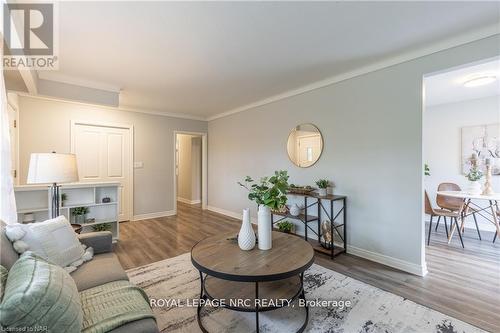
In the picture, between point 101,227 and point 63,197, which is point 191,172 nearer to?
point 101,227

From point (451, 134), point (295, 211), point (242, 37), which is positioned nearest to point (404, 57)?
point (242, 37)

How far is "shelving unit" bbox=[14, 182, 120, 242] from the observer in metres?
2.86

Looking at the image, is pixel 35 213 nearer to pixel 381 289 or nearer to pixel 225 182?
pixel 225 182

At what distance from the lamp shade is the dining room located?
154 inches

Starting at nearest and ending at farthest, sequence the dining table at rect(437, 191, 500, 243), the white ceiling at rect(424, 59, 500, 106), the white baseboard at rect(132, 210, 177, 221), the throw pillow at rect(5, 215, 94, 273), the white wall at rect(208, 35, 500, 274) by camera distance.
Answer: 1. the throw pillow at rect(5, 215, 94, 273)
2. the white wall at rect(208, 35, 500, 274)
3. the white ceiling at rect(424, 59, 500, 106)
4. the dining table at rect(437, 191, 500, 243)
5. the white baseboard at rect(132, 210, 177, 221)

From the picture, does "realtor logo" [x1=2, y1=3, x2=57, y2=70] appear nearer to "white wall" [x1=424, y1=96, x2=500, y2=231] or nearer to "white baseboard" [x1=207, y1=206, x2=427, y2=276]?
"white baseboard" [x1=207, y1=206, x2=427, y2=276]

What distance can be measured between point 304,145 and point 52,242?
3.26 meters

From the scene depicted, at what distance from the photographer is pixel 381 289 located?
2.18 m

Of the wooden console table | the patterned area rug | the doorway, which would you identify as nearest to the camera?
the patterned area rug

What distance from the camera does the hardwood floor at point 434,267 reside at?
1.96 m

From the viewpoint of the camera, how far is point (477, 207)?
13.5 feet

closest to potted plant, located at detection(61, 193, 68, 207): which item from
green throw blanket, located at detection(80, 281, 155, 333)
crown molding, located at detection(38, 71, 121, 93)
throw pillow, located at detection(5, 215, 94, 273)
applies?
crown molding, located at detection(38, 71, 121, 93)

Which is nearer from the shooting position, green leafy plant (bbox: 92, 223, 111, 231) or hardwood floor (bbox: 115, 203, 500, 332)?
hardwood floor (bbox: 115, 203, 500, 332)

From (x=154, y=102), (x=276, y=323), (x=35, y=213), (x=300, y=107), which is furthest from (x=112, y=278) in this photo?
(x=154, y=102)
